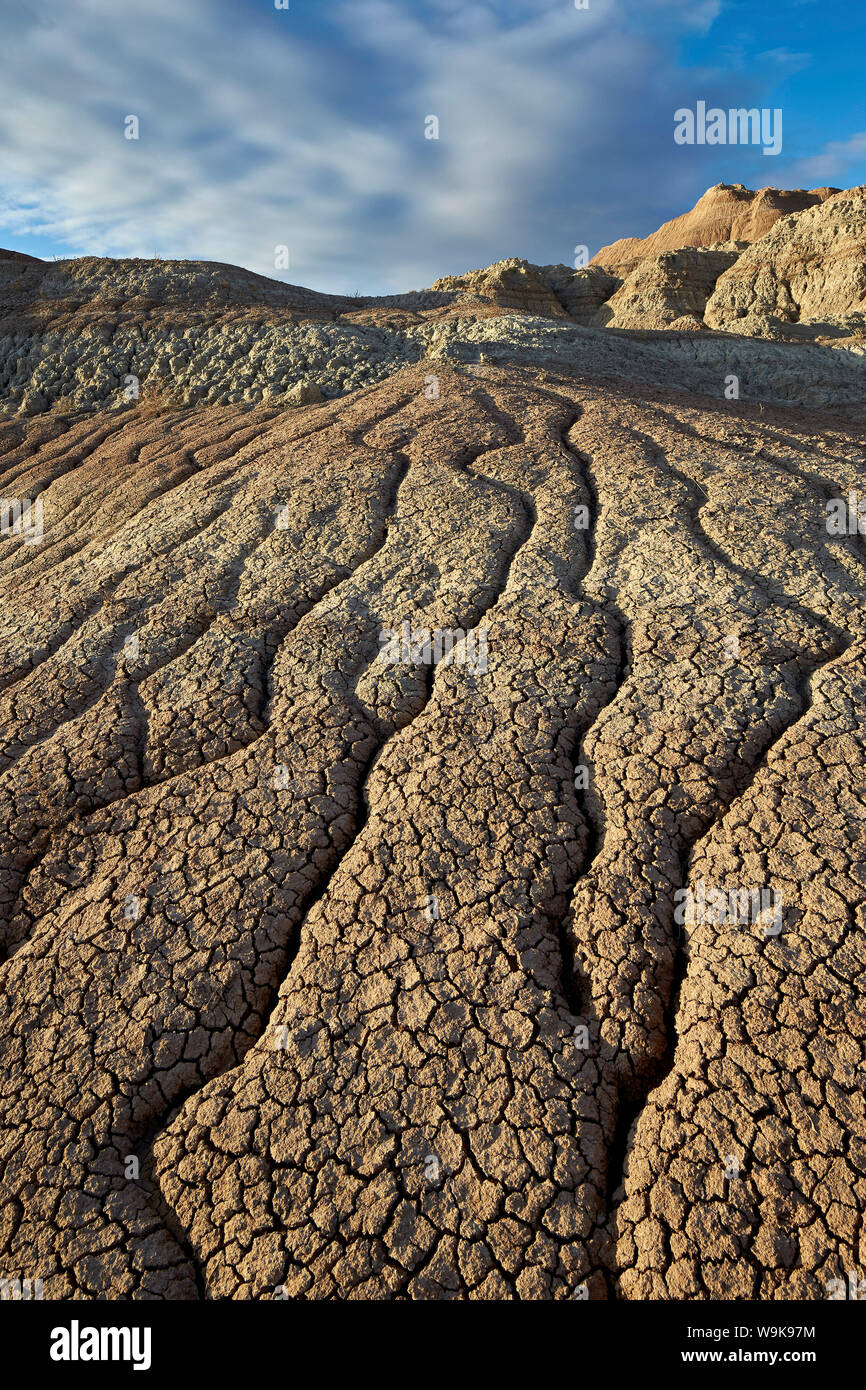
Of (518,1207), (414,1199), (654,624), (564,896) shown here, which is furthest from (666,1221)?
(654,624)

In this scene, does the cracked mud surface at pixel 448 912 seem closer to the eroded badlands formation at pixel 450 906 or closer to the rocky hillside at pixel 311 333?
the eroded badlands formation at pixel 450 906

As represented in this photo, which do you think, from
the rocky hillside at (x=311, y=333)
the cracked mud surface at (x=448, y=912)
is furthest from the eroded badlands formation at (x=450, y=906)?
the rocky hillside at (x=311, y=333)

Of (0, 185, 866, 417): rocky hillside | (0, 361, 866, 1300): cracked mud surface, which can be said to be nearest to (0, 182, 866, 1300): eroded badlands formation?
(0, 361, 866, 1300): cracked mud surface

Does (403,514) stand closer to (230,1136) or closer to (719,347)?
(230,1136)

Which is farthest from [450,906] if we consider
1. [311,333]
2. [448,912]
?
[311,333]

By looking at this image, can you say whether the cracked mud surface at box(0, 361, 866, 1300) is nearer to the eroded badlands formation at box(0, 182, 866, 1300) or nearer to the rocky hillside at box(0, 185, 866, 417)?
the eroded badlands formation at box(0, 182, 866, 1300)
